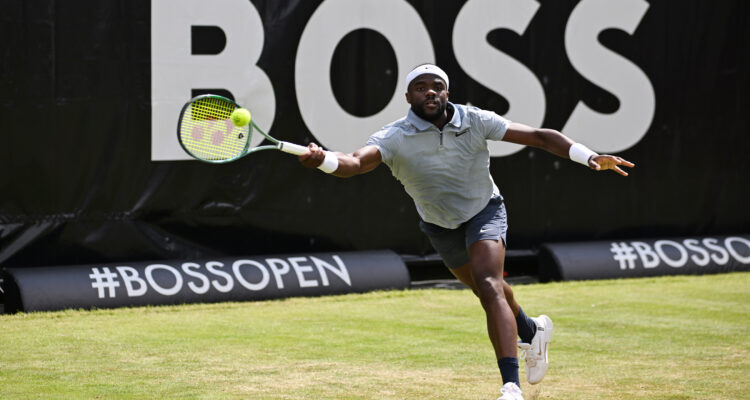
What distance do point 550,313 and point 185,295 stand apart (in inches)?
101

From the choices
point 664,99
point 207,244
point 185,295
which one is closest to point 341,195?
point 207,244

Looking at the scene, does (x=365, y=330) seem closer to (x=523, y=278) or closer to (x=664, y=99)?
(x=523, y=278)

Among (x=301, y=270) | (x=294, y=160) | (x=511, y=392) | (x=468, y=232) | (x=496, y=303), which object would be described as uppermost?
(x=468, y=232)

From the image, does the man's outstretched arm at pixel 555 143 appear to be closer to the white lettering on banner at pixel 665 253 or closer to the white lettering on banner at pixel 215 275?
the white lettering on banner at pixel 215 275

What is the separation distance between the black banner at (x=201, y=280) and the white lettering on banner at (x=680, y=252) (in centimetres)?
204

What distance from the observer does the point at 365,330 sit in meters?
7.12

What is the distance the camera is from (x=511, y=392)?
457 centimetres

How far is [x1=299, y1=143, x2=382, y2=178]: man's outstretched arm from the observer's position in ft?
15.4

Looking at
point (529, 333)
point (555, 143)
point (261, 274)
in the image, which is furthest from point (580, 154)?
point (261, 274)

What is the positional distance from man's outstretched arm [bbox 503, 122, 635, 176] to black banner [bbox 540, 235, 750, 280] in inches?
167

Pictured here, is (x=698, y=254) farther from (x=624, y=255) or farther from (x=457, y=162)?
(x=457, y=162)

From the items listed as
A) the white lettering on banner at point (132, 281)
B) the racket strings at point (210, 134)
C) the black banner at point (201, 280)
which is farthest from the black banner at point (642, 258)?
the racket strings at point (210, 134)

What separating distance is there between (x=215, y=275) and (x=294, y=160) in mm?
1245

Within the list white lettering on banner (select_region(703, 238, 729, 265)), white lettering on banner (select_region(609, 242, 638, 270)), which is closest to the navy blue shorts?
white lettering on banner (select_region(609, 242, 638, 270))
